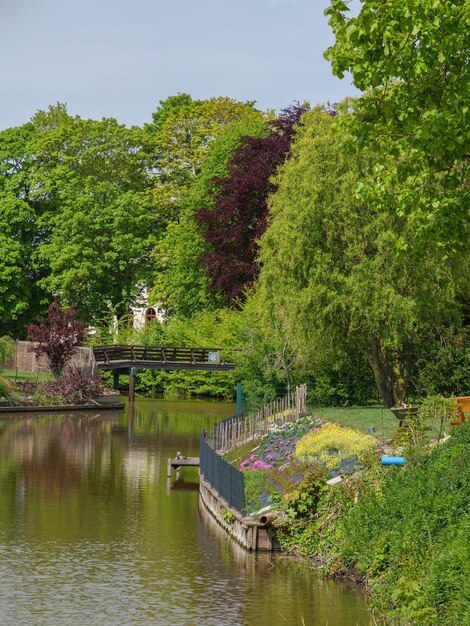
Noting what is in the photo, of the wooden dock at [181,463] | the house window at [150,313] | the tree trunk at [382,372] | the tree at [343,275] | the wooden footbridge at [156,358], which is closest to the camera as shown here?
the wooden dock at [181,463]

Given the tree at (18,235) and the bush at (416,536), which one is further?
the tree at (18,235)

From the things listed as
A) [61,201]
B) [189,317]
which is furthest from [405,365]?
[61,201]

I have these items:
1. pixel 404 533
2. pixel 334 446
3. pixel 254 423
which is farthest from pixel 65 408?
pixel 404 533

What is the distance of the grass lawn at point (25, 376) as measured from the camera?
67.6m


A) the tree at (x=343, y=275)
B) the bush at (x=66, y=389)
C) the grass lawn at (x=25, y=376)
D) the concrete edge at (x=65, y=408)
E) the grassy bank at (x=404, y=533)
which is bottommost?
the grassy bank at (x=404, y=533)

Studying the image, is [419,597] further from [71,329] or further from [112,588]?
[71,329]

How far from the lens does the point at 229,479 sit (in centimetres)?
2773

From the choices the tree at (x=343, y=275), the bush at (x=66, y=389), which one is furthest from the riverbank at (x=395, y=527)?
the bush at (x=66, y=389)

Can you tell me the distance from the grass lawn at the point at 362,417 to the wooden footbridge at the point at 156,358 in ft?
88.1

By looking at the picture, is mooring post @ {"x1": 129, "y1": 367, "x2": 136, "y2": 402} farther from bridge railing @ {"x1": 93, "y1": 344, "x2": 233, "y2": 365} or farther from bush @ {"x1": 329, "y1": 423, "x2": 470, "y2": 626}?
bush @ {"x1": 329, "y1": 423, "x2": 470, "y2": 626}

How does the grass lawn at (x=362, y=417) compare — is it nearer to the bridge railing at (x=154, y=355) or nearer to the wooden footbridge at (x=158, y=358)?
the wooden footbridge at (x=158, y=358)

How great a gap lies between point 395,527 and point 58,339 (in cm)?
4900

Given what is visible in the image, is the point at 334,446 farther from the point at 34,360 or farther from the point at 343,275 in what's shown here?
the point at 34,360

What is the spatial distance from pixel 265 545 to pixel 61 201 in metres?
58.5
